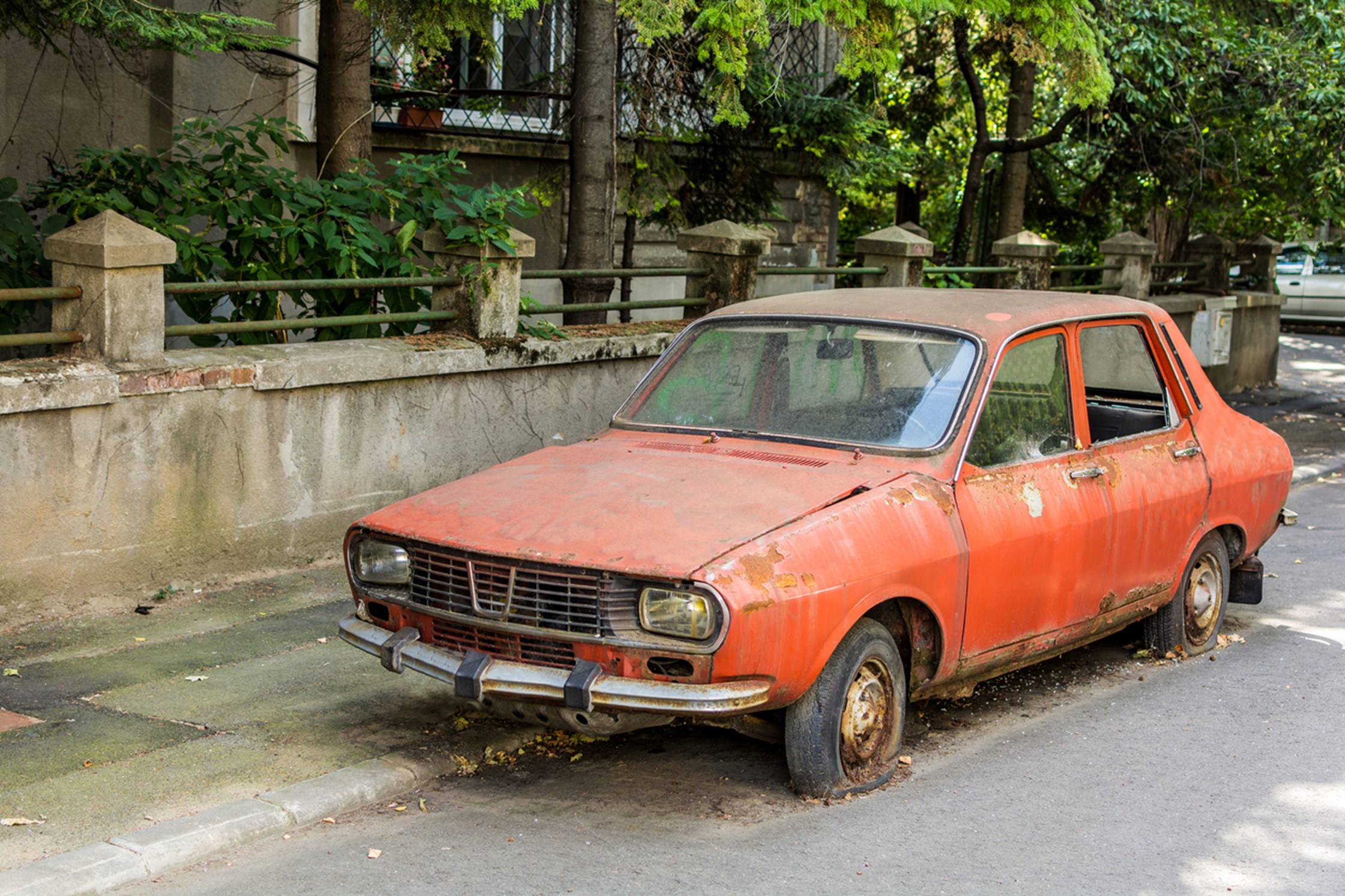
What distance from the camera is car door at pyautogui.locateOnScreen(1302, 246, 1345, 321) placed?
2753 cm

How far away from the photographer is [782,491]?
16.2ft

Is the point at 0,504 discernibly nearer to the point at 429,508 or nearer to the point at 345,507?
the point at 345,507

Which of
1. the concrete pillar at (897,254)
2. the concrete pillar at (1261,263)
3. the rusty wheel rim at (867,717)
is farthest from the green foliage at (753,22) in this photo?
the concrete pillar at (1261,263)

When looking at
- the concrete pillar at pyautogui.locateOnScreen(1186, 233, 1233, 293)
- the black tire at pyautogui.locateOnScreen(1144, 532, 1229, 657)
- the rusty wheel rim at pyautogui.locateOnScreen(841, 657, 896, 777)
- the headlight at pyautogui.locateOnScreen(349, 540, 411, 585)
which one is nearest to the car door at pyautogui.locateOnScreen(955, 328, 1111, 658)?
the rusty wheel rim at pyautogui.locateOnScreen(841, 657, 896, 777)

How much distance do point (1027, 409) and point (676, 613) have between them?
6.64 ft

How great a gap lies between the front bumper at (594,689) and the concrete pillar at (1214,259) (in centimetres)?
1491

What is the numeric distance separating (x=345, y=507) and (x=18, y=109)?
5493 mm

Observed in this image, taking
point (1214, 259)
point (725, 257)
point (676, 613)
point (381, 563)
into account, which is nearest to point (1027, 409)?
point (676, 613)

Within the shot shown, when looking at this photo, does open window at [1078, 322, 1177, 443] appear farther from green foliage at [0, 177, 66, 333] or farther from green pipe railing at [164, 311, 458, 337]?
green foliage at [0, 177, 66, 333]

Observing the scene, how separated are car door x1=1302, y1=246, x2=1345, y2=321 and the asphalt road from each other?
2372 centimetres

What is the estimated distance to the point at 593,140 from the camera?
33.7ft

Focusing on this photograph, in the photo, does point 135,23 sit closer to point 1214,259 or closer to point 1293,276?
point 1214,259

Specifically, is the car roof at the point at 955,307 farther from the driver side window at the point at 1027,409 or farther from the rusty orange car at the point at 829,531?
the driver side window at the point at 1027,409

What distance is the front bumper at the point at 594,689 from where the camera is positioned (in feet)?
14.4
